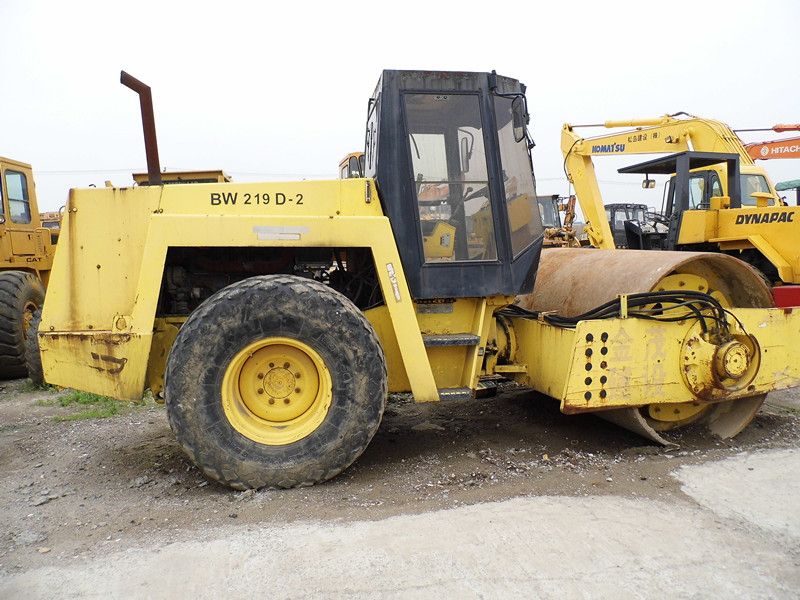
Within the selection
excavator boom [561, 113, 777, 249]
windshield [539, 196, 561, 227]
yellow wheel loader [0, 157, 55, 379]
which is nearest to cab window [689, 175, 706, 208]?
excavator boom [561, 113, 777, 249]

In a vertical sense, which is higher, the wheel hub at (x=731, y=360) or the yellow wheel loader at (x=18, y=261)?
the yellow wheel loader at (x=18, y=261)

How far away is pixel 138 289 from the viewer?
11.7 feet

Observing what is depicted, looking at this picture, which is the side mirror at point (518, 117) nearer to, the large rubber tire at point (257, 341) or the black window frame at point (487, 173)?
the black window frame at point (487, 173)

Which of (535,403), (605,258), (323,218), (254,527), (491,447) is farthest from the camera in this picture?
(535,403)

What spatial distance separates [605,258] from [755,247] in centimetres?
Answer: 507

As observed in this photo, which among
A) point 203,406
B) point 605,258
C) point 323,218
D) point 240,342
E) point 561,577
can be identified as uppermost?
point 323,218

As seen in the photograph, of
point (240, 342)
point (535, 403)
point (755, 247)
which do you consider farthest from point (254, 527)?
point (755, 247)

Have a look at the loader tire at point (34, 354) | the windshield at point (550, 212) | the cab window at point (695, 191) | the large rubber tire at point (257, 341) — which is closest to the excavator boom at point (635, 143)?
the cab window at point (695, 191)

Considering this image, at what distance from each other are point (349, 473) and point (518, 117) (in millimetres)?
2530

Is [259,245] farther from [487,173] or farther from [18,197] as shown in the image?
[18,197]

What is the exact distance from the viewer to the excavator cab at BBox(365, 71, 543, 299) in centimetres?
387

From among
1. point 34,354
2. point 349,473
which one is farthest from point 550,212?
point 349,473

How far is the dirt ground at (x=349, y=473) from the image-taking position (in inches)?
125

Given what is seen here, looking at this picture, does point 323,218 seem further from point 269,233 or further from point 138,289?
point 138,289
